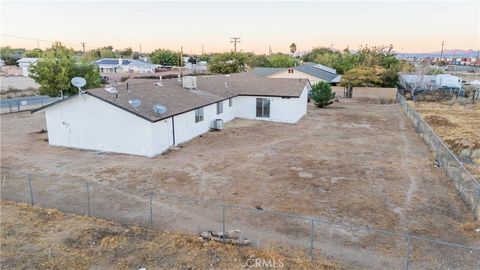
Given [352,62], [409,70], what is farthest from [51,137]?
[409,70]

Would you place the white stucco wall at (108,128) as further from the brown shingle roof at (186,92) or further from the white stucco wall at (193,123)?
the brown shingle roof at (186,92)

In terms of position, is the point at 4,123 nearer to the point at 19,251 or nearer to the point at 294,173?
the point at 19,251

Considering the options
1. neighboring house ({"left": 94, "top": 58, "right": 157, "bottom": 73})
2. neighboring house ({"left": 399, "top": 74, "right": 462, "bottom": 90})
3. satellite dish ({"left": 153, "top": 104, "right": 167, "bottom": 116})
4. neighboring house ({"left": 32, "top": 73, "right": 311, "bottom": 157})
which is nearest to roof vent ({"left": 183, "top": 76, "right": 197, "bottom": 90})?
neighboring house ({"left": 32, "top": 73, "right": 311, "bottom": 157})

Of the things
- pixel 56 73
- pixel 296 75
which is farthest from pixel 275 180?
pixel 296 75

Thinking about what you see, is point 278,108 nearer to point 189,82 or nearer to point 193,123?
point 189,82

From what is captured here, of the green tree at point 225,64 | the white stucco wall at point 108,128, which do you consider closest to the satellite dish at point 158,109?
the white stucco wall at point 108,128

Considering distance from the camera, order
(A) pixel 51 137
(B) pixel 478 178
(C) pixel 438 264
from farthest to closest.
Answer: (A) pixel 51 137
(B) pixel 478 178
(C) pixel 438 264

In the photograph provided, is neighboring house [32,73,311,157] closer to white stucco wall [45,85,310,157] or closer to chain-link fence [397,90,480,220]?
white stucco wall [45,85,310,157]
